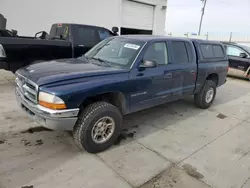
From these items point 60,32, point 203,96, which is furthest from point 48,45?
point 203,96

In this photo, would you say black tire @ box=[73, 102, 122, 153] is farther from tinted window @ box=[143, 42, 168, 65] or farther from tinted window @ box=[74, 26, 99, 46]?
tinted window @ box=[74, 26, 99, 46]

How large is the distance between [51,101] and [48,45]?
12.6 feet

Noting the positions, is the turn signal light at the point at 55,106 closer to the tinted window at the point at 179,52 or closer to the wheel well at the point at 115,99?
the wheel well at the point at 115,99

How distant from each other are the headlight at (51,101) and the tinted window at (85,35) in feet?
14.2

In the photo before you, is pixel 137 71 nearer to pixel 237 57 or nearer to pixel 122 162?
pixel 122 162

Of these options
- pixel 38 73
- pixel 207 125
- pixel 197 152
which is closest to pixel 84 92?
pixel 38 73

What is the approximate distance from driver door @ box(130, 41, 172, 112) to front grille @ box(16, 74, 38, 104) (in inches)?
58.3

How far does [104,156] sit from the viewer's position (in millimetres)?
3172

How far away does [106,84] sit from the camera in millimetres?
3107

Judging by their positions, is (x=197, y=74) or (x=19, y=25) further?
(x=19, y=25)

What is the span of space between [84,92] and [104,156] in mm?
1034

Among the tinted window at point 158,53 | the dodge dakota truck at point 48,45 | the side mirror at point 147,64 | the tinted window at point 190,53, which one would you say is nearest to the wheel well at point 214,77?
the tinted window at point 190,53

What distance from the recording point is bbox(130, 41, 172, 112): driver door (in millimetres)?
3586

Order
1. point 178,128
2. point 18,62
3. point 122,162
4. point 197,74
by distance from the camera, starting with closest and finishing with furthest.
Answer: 1. point 122,162
2. point 178,128
3. point 197,74
4. point 18,62
